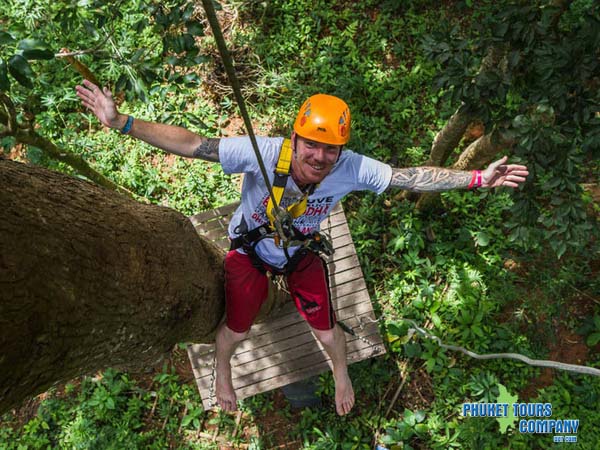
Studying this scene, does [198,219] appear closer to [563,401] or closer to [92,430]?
[92,430]

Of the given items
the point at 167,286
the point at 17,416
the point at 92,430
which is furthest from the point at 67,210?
the point at 17,416

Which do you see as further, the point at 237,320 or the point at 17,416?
the point at 17,416

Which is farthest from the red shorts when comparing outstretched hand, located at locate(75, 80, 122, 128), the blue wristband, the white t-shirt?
outstretched hand, located at locate(75, 80, 122, 128)

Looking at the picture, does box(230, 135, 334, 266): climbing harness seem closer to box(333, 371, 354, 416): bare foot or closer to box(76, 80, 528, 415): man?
box(76, 80, 528, 415): man

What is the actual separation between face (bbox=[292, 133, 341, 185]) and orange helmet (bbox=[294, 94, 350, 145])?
0.04 meters

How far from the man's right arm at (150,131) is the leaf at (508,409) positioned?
295cm

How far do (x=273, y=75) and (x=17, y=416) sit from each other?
4.07m

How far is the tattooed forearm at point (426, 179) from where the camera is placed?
114 inches

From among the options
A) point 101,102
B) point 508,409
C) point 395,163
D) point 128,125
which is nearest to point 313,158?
point 128,125

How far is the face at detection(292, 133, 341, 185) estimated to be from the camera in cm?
255

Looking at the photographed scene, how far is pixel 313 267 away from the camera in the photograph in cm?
318

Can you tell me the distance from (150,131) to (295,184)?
0.80m

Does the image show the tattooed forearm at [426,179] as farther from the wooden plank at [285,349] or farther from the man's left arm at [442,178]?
the wooden plank at [285,349]

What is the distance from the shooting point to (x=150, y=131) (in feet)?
8.00
